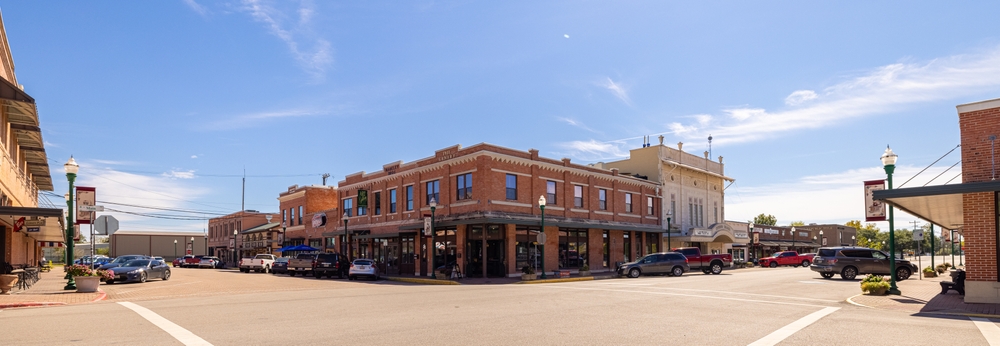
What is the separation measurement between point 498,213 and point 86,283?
19160 mm

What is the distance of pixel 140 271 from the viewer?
32.6 metres

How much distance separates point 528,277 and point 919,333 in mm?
21510

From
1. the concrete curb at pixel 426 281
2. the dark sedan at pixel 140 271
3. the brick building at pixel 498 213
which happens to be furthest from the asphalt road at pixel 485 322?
the brick building at pixel 498 213

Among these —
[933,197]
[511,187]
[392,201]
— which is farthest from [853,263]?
[392,201]

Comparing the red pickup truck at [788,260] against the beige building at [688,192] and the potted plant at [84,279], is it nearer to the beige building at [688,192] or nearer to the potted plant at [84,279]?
the beige building at [688,192]

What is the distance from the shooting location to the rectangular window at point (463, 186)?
36.4m

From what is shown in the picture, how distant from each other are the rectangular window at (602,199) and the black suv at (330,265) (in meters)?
16.4

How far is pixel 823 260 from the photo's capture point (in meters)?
32.2

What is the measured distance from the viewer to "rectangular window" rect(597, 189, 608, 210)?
4284 cm

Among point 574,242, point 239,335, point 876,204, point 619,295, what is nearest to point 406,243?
point 574,242

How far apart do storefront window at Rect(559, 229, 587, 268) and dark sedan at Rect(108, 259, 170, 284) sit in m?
22.2

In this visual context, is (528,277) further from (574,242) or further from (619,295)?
(619,295)

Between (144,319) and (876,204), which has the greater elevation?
(876,204)

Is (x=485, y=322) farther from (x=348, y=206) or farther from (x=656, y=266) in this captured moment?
(x=348, y=206)
